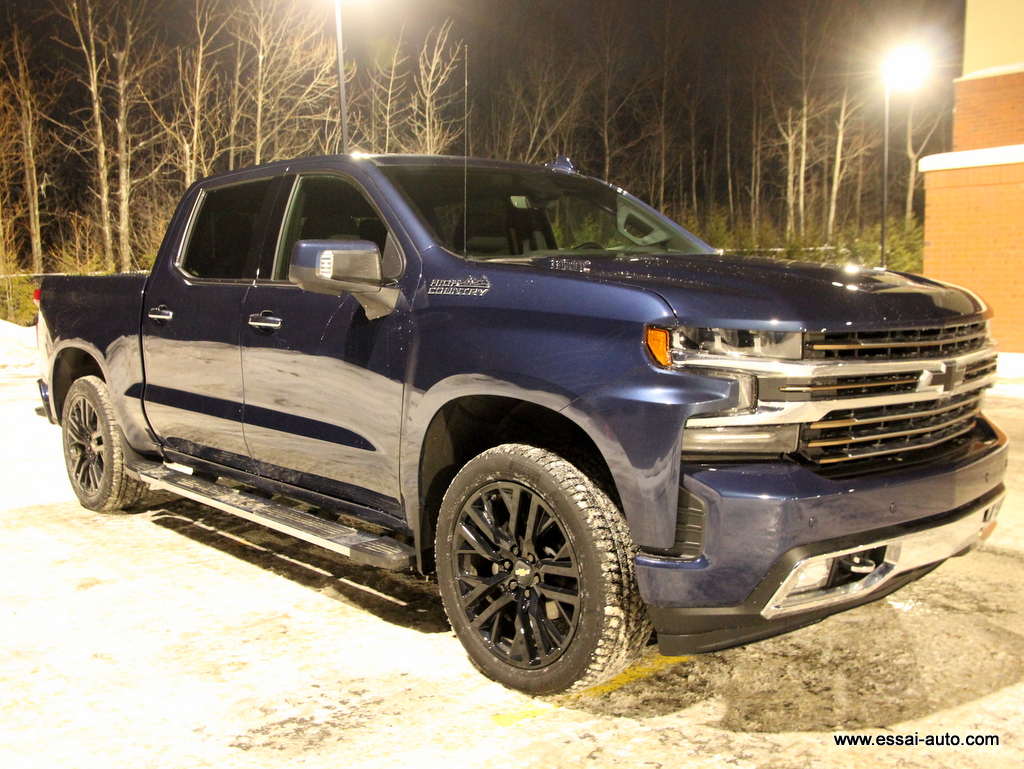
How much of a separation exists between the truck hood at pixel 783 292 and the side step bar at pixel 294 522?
1.21m

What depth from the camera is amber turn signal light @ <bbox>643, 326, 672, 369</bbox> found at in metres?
2.91

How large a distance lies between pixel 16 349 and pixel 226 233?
13.1 metres

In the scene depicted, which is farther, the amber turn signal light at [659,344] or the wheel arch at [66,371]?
the wheel arch at [66,371]

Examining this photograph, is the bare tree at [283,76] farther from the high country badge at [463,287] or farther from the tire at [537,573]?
the tire at [537,573]

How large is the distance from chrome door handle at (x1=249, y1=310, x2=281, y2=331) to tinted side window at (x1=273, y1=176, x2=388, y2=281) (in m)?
0.18

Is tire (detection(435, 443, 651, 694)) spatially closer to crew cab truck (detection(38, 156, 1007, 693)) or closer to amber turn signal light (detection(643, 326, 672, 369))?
crew cab truck (detection(38, 156, 1007, 693))

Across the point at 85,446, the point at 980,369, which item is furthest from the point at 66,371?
the point at 980,369

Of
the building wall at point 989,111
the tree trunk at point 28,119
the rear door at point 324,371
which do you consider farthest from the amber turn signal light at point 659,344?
the tree trunk at point 28,119

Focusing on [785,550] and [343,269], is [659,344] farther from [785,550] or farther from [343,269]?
[343,269]

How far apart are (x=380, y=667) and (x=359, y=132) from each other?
2706 centimetres

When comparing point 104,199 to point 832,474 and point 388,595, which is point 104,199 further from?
point 832,474

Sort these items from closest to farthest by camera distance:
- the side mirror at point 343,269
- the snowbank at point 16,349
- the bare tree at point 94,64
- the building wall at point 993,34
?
the side mirror at point 343,269 → the building wall at point 993,34 → the snowbank at point 16,349 → the bare tree at point 94,64

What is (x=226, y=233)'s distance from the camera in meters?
4.98

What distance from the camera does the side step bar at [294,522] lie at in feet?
12.2
